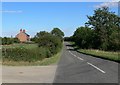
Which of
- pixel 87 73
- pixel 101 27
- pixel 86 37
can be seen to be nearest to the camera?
pixel 87 73

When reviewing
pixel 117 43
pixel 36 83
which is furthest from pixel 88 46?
pixel 36 83

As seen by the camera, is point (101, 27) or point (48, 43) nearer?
point (48, 43)

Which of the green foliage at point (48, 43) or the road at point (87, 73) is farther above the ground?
the green foliage at point (48, 43)

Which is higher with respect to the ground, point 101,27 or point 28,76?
point 101,27

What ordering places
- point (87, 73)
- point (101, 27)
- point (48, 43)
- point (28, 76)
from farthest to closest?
point (101, 27), point (48, 43), point (87, 73), point (28, 76)

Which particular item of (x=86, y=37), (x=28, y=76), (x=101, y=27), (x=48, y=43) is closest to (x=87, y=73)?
(x=28, y=76)

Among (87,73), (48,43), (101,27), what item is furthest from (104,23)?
(87,73)

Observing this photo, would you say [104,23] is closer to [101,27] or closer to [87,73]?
[101,27]

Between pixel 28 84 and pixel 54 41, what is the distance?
43639 millimetres

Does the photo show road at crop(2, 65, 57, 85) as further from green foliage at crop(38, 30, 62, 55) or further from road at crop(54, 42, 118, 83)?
green foliage at crop(38, 30, 62, 55)

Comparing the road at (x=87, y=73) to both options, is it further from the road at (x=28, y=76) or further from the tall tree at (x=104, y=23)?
the tall tree at (x=104, y=23)

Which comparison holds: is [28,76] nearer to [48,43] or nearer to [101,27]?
[48,43]

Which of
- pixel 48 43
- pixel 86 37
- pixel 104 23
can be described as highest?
pixel 104 23

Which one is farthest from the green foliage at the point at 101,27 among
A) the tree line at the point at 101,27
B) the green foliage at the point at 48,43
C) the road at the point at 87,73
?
the road at the point at 87,73
